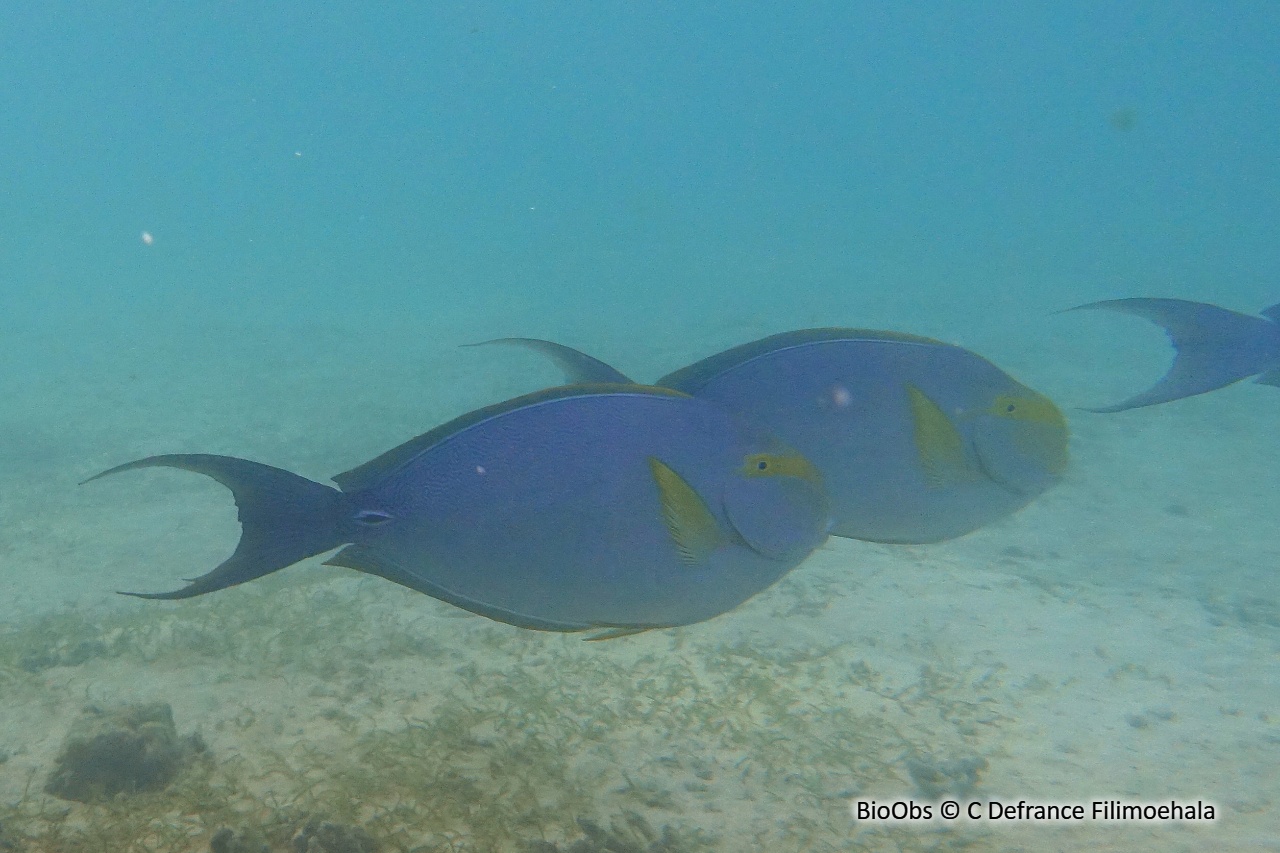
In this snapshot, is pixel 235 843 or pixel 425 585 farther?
pixel 235 843

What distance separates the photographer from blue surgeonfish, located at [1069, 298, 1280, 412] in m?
2.04

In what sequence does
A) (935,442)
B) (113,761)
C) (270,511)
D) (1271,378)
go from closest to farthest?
(270,511) → (935,442) → (1271,378) → (113,761)

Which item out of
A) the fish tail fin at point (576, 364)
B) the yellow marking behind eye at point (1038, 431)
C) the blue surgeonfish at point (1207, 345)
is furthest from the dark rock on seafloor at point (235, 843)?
the blue surgeonfish at point (1207, 345)

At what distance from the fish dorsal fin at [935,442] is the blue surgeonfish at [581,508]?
416mm

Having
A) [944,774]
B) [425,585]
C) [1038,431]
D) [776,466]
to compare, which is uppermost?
[1038,431]

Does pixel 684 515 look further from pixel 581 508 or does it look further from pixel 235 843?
pixel 235 843

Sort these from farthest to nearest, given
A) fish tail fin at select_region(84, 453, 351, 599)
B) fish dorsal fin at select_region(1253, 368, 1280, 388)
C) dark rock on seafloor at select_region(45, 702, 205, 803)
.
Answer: dark rock on seafloor at select_region(45, 702, 205, 803) < fish dorsal fin at select_region(1253, 368, 1280, 388) < fish tail fin at select_region(84, 453, 351, 599)

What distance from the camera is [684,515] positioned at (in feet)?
4.65

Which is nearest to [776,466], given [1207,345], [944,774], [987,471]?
[987,471]

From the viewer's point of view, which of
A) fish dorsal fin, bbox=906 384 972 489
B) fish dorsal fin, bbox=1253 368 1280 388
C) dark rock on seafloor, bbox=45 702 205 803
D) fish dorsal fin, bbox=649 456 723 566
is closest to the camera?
fish dorsal fin, bbox=649 456 723 566

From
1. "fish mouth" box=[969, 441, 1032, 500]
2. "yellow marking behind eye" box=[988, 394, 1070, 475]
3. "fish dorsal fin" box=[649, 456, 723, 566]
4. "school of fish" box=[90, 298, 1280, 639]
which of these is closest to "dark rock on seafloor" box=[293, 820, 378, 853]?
"school of fish" box=[90, 298, 1280, 639]

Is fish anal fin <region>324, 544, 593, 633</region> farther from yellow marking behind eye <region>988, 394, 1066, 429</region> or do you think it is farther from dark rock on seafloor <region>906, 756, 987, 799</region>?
dark rock on seafloor <region>906, 756, 987, 799</region>

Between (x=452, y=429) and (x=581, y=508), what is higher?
(x=452, y=429)

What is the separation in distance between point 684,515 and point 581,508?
0.68 ft
